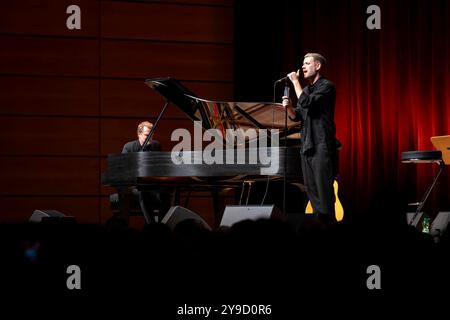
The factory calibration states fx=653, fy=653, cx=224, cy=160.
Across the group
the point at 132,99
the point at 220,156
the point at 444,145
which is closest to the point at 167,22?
the point at 132,99

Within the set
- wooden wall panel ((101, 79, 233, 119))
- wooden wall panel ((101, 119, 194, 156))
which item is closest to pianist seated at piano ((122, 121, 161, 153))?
wooden wall panel ((101, 119, 194, 156))

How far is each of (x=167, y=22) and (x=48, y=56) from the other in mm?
1166

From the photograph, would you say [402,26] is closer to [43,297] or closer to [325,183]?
[325,183]

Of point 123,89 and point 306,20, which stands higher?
point 306,20

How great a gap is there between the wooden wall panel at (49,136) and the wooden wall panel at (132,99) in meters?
0.22

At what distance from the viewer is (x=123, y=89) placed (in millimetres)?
6203

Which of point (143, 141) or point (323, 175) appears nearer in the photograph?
point (323, 175)

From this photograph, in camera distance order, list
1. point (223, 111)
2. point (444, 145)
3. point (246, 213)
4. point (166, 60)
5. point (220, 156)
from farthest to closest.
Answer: point (166, 60) → point (444, 145) → point (223, 111) → point (220, 156) → point (246, 213)

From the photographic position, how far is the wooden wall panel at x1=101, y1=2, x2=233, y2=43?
6.16m

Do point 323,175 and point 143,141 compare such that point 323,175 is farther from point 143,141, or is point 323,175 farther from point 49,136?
point 49,136

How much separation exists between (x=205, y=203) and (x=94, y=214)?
3.47 ft

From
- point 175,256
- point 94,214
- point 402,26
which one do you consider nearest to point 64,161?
point 94,214

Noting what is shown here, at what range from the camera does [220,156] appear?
413cm

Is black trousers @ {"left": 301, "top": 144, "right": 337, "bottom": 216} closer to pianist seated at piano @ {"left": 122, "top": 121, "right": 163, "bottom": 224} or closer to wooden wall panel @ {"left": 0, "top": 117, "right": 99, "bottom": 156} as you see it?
pianist seated at piano @ {"left": 122, "top": 121, "right": 163, "bottom": 224}
